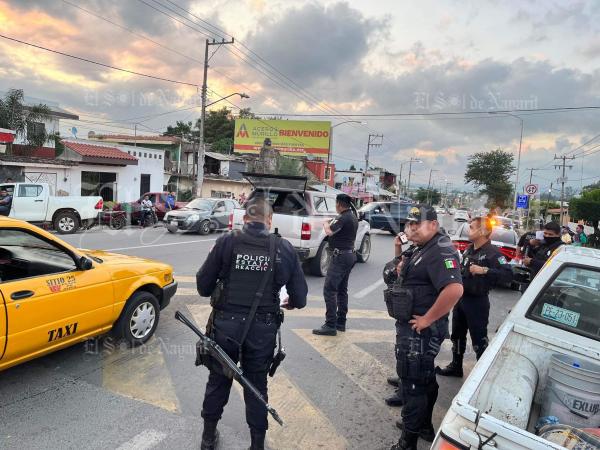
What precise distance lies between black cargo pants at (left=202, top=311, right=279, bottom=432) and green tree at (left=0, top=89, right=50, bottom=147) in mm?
19732

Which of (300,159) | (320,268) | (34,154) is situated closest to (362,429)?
(320,268)

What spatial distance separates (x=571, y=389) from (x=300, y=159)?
46.5m

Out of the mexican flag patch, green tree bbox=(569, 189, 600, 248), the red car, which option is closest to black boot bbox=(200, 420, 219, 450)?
the mexican flag patch

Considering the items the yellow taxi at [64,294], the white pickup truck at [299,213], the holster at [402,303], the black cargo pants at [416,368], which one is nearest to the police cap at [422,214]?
the holster at [402,303]

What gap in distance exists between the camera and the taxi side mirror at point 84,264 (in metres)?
3.72

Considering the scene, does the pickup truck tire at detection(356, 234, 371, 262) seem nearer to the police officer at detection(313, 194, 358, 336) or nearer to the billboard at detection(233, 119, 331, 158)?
the police officer at detection(313, 194, 358, 336)

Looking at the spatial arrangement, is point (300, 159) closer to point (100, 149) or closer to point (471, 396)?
point (100, 149)

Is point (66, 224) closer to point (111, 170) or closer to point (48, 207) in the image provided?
point (48, 207)

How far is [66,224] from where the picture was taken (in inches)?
527

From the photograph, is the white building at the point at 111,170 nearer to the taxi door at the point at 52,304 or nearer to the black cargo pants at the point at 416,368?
the taxi door at the point at 52,304

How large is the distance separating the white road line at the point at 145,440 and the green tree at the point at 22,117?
63.7 ft

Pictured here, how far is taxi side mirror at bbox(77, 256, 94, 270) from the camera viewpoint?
12.2 feet

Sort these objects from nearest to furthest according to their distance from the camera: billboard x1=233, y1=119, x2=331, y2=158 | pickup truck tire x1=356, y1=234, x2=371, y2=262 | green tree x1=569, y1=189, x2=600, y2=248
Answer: pickup truck tire x1=356, y1=234, x2=371, y2=262 → green tree x1=569, y1=189, x2=600, y2=248 → billboard x1=233, y1=119, x2=331, y2=158

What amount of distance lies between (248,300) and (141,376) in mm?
1803
